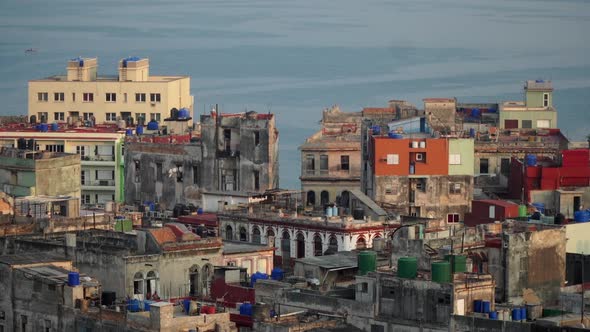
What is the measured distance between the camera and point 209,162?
5054 inches

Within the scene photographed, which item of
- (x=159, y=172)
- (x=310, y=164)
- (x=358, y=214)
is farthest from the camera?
(x=159, y=172)

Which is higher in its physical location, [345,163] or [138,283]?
[345,163]

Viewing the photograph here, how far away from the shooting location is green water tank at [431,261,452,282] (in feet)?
274

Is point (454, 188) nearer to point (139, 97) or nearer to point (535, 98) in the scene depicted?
point (535, 98)

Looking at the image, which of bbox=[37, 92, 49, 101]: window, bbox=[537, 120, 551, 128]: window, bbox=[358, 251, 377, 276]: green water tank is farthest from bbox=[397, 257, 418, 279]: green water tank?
bbox=[37, 92, 49, 101]: window

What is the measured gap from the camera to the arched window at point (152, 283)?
94000mm

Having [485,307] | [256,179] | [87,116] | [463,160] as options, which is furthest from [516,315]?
[87,116]

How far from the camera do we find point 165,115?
155 m

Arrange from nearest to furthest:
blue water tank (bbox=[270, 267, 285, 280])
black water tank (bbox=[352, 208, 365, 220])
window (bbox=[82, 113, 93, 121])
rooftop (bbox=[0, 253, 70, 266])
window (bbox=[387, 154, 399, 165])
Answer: rooftop (bbox=[0, 253, 70, 266])
blue water tank (bbox=[270, 267, 285, 280])
black water tank (bbox=[352, 208, 365, 220])
window (bbox=[387, 154, 399, 165])
window (bbox=[82, 113, 93, 121])

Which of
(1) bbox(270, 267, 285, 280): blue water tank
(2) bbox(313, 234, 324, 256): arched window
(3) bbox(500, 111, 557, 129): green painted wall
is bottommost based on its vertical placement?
(1) bbox(270, 267, 285, 280): blue water tank

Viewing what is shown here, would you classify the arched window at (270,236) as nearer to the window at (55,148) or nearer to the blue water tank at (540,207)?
the blue water tank at (540,207)

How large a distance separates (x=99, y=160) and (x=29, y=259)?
144 ft

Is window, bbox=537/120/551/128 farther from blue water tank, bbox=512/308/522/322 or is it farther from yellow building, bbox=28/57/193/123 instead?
blue water tank, bbox=512/308/522/322

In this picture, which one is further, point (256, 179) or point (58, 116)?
point (58, 116)
